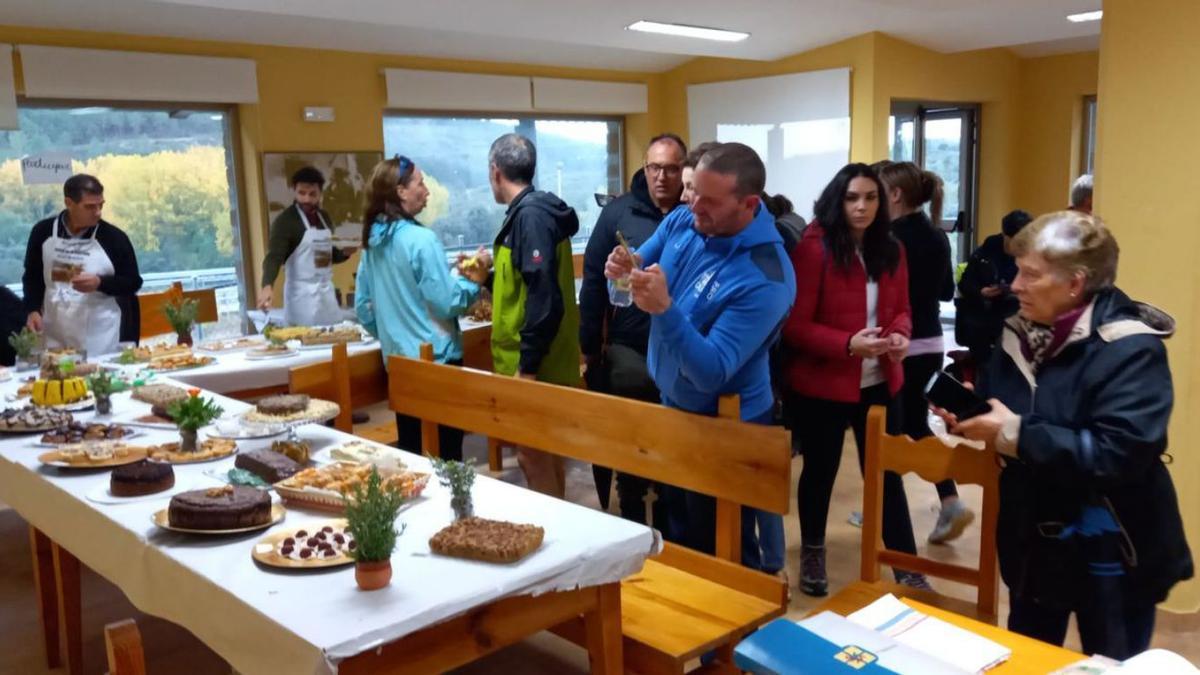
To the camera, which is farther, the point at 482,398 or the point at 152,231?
the point at 152,231

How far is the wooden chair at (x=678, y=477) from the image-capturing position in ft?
7.06

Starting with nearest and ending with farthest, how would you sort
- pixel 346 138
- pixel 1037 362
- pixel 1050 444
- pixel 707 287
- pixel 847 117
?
pixel 1050 444
pixel 1037 362
pixel 707 287
pixel 346 138
pixel 847 117

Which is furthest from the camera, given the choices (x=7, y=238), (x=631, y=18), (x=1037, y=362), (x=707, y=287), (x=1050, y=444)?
(x=631, y=18)

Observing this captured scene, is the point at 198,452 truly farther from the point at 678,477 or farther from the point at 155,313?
the point at 155,313

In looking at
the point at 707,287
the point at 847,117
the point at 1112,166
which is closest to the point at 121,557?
the point at 707,287

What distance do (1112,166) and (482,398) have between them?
2.06 m

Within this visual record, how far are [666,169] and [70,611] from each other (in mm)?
2209

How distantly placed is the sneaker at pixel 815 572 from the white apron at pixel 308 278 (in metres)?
2.86

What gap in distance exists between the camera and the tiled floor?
2945 millimetres

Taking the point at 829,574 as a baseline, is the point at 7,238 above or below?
above

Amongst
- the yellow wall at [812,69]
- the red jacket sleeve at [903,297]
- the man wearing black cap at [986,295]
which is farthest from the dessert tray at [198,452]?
the yellow wall at [812,69]

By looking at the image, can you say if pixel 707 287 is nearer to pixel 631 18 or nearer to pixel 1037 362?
pixel 1037 362

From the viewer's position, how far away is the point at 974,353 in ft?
13.6

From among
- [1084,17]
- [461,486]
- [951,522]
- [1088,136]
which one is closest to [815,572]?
[951,522]
